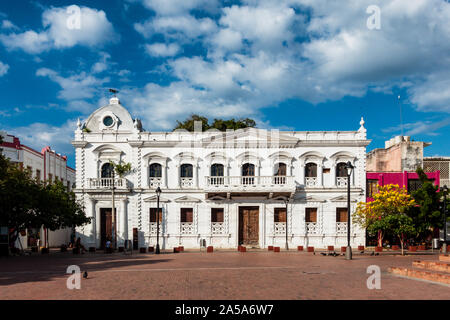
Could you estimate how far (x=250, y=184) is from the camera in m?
30.0

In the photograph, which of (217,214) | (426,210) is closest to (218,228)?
(217,214)

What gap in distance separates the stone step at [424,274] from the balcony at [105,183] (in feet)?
68.9

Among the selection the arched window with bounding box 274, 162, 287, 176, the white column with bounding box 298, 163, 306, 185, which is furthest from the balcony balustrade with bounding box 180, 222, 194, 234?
the white column with bounding box 298, 163, 306, 185

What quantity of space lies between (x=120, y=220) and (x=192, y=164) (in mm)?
7100

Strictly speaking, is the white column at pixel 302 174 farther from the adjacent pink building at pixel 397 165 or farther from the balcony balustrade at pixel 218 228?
the balcony balustrade at pixel 218 228

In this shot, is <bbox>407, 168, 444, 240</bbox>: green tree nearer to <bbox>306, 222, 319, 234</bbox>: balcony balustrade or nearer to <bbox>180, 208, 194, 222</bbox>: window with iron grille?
<bbox>306, 222, 319, 234</bbox>: balcony balustrade

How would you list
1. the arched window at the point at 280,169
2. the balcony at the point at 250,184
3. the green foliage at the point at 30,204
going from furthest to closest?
the arched window at the point at 280,169
the balcony at the point at 250,184
the green foliage at the point at 30,204

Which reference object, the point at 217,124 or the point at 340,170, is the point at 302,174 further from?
the point at 217,124

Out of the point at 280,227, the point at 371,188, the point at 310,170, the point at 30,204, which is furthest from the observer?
the point at 371,188

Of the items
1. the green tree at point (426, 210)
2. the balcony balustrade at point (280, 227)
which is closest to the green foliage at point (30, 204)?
the balcony balustrade at point (280, 227)

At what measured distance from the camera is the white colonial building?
99.8ft

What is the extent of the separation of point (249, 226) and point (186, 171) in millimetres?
6604

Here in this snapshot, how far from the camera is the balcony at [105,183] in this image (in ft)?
100
